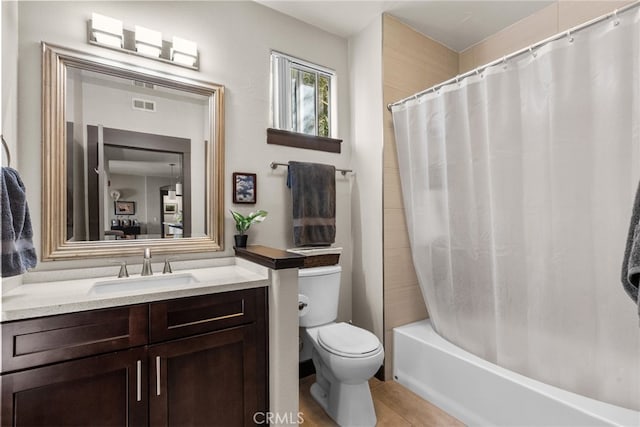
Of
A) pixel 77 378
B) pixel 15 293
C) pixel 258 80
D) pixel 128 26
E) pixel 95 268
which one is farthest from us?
pixel 258 80

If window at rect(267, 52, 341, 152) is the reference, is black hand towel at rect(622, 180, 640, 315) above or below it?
below

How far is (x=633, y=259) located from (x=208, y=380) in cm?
154

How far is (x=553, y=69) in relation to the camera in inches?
56.8

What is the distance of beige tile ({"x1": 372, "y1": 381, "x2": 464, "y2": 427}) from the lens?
166cm

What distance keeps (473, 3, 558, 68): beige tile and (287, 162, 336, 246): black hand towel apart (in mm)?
1626

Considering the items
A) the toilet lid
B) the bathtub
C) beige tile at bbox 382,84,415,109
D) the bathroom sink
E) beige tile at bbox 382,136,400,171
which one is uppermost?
beige tile at bbox 382,84,415,109

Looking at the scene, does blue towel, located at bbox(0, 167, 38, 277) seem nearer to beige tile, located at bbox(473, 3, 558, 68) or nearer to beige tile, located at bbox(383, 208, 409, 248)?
beige tile, located at bbox(383, 208, 409, 248)

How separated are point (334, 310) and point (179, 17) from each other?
205 centimetres

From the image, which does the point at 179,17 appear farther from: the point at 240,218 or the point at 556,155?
the point at 556,155

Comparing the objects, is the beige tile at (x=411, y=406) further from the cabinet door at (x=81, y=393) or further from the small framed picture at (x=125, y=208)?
the small framed picture at (x=125, y=208)

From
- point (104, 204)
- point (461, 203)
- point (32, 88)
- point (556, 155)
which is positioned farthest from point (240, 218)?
point (556, 155)

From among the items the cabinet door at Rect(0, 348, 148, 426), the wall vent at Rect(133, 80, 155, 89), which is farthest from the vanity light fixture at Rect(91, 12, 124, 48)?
the cabinet door at Rect(0, 348, 148, 426)

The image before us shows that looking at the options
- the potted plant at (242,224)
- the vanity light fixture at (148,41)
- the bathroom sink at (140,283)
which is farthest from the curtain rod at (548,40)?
the bathroom sink at (140,283)

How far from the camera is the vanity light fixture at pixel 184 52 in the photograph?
5.58ft
